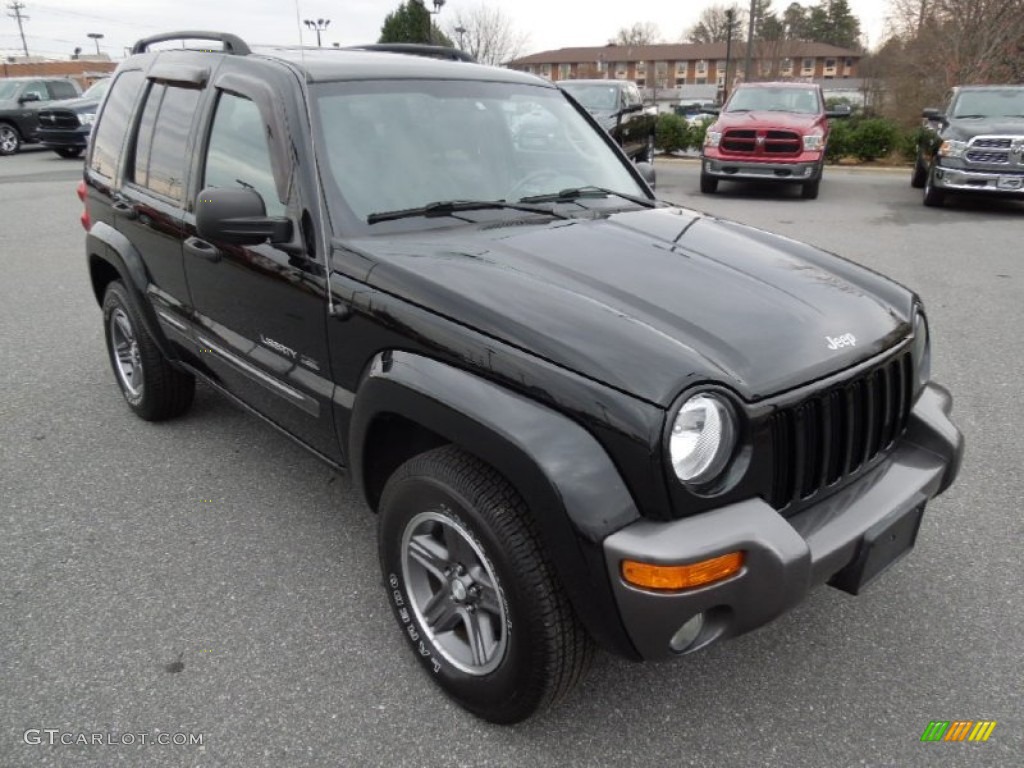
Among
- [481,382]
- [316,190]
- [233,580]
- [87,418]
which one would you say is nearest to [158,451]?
[87,418]

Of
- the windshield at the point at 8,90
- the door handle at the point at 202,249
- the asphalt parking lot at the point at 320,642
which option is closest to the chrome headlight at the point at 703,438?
the asphalt parking lot at the point at 320,642

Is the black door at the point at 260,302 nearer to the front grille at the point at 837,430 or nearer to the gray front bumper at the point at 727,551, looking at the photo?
the gray front bumper at the point at 727,551

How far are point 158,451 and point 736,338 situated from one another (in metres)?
3.11

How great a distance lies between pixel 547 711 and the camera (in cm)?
226

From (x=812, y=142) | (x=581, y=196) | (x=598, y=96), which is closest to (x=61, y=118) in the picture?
(x=598, y=96)

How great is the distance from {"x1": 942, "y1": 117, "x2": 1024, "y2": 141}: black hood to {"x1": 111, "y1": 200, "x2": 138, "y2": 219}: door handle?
437 inches

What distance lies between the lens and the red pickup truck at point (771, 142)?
12.2 m

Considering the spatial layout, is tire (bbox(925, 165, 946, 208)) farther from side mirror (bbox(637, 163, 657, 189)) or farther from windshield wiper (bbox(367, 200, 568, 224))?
windshield wiper (bbox(367, 200, 568, 224))

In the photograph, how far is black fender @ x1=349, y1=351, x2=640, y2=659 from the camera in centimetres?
180

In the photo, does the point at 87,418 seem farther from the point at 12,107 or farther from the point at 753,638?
the point at 12,107

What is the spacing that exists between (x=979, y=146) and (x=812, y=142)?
7.68ft

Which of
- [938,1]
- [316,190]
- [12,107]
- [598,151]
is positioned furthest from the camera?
[938,1]

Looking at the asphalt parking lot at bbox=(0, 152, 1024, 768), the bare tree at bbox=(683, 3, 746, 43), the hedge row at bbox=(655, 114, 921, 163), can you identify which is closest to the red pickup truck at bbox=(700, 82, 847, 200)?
the hedge row at bbox=(655, 114, 921, 163)

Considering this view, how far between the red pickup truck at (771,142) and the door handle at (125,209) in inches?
421
